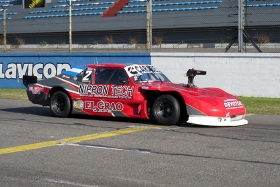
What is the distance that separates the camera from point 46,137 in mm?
9781

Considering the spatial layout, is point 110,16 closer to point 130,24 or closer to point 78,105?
point 130,24

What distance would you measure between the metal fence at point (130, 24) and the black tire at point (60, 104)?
21.4ft

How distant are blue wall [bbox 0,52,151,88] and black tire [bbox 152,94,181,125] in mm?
7558

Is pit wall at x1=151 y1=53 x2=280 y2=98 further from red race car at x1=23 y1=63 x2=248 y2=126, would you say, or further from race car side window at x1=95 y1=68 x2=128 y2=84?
race car side window at x1=95 y1=68 x2=128 y2=84

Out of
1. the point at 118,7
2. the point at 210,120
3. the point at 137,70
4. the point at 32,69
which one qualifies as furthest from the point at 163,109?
the point at 118,7

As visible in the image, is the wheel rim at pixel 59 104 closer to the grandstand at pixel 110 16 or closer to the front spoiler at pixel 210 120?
the front spoiler at pixel 210 120

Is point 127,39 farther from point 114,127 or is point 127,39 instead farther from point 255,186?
point 255,186

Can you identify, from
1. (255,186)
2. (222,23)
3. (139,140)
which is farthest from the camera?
(222,23)

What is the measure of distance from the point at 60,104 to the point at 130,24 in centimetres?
2260

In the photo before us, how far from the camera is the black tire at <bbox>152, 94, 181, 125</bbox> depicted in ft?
35.7

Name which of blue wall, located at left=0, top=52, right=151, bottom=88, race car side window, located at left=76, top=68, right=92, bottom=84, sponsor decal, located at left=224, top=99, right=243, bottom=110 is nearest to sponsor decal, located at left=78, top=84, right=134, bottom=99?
race car side window, located at left=76, top=68, right=92, bottom=84

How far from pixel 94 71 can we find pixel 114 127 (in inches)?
71.5

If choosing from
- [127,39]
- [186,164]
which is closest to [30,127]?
[186,164]

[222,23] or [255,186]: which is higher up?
[222,23]
